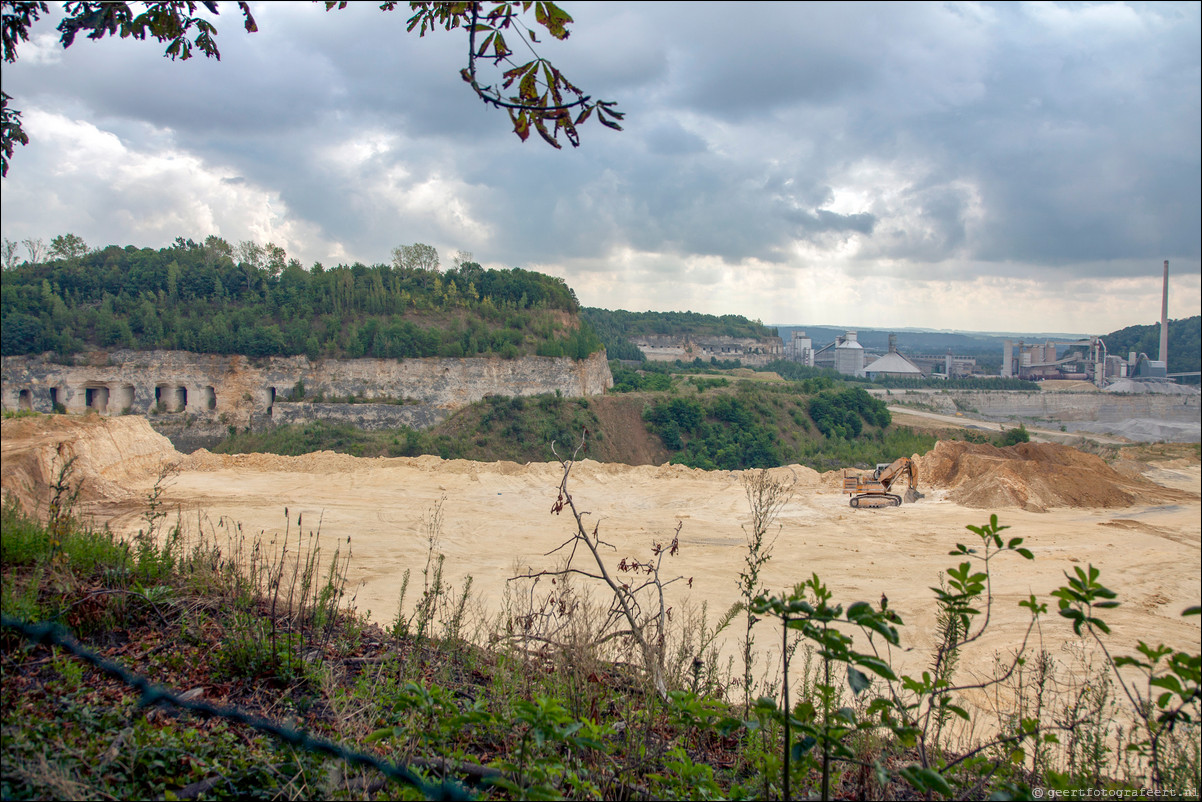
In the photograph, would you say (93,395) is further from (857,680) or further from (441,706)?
(857,680)

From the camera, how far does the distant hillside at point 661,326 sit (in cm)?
9512

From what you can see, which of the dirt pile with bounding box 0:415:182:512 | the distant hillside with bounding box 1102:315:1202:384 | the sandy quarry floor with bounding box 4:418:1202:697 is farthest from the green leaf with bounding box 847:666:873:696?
the dirt pile with bounding box 0:415:182:512

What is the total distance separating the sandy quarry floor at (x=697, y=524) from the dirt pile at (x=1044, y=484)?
0.36 ft

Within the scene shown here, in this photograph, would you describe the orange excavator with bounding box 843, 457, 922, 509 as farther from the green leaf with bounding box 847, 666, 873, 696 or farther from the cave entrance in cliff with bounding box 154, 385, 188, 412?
the cave entrance in cliff with bounding box 154, 385, 188, 412

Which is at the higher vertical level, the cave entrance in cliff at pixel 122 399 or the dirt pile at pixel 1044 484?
the cave entrance in cliff at pixel 122 399

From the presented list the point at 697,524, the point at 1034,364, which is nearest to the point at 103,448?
the point at 697,524

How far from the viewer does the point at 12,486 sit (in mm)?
4285

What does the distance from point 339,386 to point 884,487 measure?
124 ft

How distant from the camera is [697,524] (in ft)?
60.6

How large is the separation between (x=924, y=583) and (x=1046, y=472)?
1093cm

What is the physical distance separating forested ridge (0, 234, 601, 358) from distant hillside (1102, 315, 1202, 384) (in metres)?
26.4

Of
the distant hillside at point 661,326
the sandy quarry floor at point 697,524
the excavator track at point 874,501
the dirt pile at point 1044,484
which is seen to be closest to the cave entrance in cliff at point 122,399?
the sandy quarry floor at point 697,524

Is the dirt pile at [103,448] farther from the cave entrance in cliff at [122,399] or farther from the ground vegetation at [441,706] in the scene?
the ground vegetation at [441,706]

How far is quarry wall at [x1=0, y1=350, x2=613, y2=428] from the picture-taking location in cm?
3853
